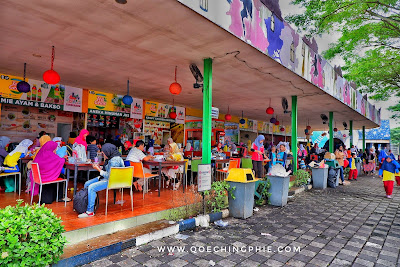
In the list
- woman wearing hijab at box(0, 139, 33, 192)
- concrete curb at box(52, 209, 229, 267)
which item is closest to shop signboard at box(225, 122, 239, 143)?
concrete curb at box(52, 209, 229, 267)

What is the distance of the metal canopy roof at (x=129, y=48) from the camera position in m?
3.89

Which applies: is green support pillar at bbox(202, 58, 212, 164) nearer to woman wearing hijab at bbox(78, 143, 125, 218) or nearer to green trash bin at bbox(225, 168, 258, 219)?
green trash bin at bbox(225, 168, 258, 219)

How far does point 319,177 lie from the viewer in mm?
9047

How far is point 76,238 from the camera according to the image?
3406 mm

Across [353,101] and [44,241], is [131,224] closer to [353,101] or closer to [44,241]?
[44,241]

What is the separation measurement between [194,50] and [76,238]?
4136mm

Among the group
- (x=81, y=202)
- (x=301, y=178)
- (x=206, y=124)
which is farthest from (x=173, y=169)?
(x=301, y=178)

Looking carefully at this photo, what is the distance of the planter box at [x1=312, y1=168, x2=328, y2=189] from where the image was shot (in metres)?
8.98

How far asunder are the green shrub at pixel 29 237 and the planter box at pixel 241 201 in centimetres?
340

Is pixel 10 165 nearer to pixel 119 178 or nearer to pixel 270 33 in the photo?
pixel 119 178

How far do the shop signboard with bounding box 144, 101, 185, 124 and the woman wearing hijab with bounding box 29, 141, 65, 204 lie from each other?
269 inches

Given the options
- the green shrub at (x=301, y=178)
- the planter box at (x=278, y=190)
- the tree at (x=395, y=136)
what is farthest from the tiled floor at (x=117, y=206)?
the tree at (x=395, y=136)

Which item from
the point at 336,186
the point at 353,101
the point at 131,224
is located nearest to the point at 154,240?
the point at 131,224

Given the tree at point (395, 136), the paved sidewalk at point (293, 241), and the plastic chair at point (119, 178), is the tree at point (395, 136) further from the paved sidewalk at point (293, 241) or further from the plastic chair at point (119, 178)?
the plastic chair at point (119, 178)
